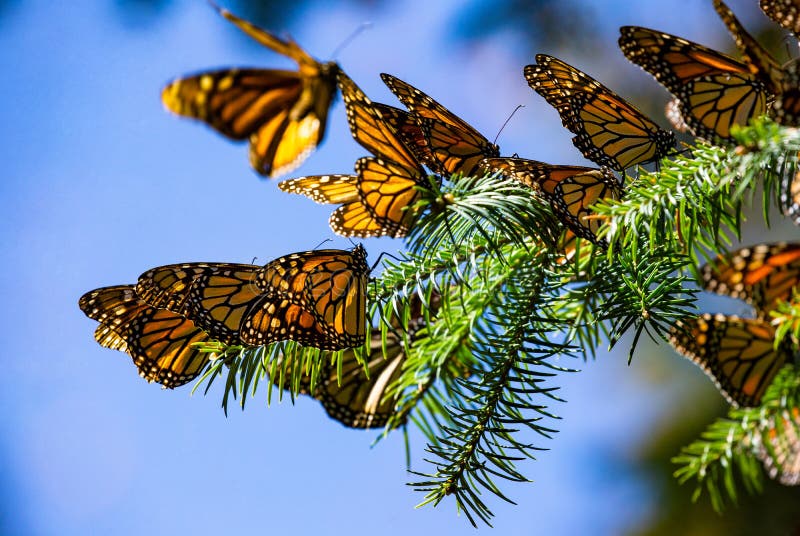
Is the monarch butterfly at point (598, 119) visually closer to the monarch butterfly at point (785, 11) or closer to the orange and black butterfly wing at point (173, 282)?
the monarch butterfly at point (785, 11)

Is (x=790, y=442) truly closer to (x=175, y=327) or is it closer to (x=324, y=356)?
(x=324, y=356)

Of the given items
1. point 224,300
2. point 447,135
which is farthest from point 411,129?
point 224,300

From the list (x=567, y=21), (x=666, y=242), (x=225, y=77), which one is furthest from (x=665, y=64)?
(x=567, y=21)

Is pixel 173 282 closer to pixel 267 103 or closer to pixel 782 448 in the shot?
pixel 267 103

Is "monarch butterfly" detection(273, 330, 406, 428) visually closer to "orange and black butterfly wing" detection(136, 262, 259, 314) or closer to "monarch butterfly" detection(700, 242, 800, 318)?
"orange and black butterfly wing" detection(136, 262, 259, 314)

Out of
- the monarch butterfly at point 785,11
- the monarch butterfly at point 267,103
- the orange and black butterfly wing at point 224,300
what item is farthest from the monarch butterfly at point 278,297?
the monarch butterfly at point 785,11
